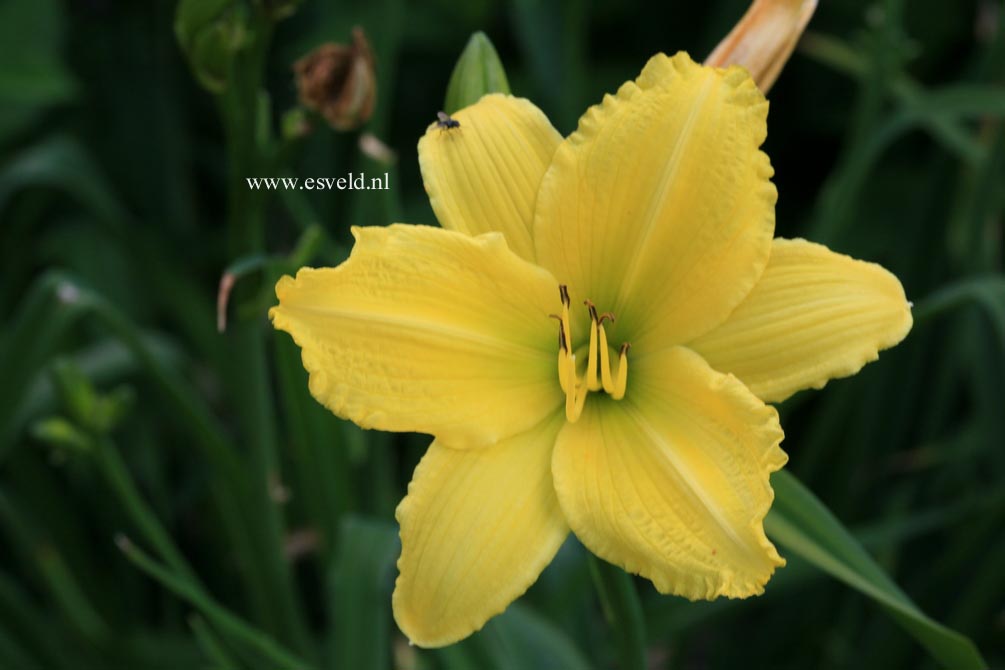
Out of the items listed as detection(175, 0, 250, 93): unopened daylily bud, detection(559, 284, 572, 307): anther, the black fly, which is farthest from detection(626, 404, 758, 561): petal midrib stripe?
detection(175, 0, 250, 93): unopened daylily bud

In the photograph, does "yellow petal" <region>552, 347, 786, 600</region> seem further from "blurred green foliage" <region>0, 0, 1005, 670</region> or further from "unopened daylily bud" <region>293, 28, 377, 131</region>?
"unopened daylily bud" <region>293, 28, 377, 131</region>

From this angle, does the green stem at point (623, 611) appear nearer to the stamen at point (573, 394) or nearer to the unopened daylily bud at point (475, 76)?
the stamen at point (573, 394)

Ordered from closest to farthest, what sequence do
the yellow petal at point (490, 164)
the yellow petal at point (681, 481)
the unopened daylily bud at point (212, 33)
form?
the yellow petal at point (681, 481)
the yellow petal at point (490, 164)
the unopened daylily bud at point (212, 33)

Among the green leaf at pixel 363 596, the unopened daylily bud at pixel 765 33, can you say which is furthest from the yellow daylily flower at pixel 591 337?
the green leaf at pixel 363 596

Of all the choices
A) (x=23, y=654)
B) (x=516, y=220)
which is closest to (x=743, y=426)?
(x=516, y=220)

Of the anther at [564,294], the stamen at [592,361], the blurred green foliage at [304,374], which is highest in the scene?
the anther at [564,294]

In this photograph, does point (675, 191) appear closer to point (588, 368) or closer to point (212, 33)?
point (588, 368)

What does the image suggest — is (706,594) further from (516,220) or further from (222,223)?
(222,223)
